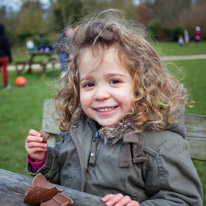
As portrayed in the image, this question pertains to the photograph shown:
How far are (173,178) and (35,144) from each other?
2.40 ft

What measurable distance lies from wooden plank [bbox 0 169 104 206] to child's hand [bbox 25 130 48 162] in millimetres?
187

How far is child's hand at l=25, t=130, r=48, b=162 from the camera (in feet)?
4.94

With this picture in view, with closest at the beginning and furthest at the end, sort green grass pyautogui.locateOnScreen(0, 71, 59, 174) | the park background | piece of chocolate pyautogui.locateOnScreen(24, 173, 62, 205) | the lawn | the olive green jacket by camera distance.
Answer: piece of chocolate pyautogui.locateOnScreen(24, 173, 62, 205) → the olive green jacket → the lawn → the park background → green grass pyautogui.locateOnScreen(0, 71, 59, 174)

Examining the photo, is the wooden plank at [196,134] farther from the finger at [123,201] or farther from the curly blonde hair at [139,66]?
the finger at [123,201]

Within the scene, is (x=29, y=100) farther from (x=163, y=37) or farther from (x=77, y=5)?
(x=163, y=37)

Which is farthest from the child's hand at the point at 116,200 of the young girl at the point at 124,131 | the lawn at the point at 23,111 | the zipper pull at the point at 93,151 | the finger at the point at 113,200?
the lawn at the point at 23,111

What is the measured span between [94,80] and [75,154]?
1.46 feet

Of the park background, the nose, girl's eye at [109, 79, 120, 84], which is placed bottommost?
the park background

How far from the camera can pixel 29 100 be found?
24.4 ft

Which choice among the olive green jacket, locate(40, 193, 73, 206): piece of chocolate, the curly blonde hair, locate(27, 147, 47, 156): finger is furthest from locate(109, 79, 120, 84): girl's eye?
locate(40, 193, 73, 206): piece of chocolate

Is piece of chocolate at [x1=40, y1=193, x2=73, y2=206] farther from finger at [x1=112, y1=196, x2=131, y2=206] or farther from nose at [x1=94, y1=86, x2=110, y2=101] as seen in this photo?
nose at [x1=94, y1=86, x2=110, y2=101]

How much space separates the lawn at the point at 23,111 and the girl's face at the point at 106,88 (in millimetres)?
435

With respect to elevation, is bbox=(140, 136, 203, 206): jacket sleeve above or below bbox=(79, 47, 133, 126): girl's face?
below

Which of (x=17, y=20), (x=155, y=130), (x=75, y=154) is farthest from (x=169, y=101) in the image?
(x=17, y=20)
